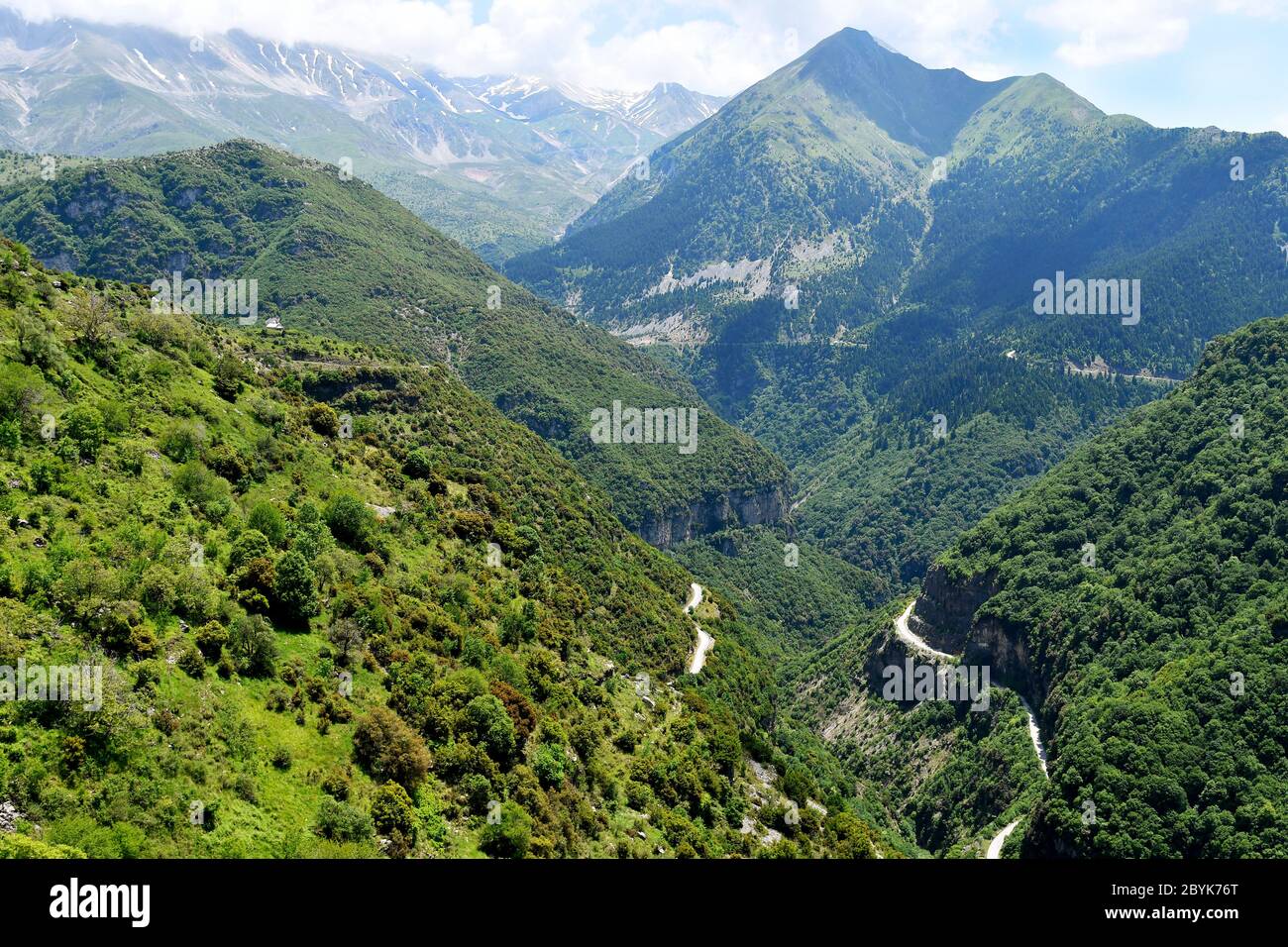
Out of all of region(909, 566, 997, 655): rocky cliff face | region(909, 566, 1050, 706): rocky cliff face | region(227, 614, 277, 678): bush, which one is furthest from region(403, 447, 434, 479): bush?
region(909, 566, 997, 655): rocky cliff face

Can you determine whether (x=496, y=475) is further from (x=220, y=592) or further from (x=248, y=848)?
(x=248, y=848)

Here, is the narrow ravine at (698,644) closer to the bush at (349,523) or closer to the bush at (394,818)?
the bush at (349,523)

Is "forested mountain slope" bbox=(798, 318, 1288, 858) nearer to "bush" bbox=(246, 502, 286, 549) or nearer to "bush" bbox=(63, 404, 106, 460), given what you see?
"bush" bbox=(246, 502, 286, 549)

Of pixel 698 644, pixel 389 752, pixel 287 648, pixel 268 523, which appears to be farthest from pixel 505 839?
pixel 698 644

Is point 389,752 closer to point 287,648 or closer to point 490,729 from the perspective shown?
point 490,729

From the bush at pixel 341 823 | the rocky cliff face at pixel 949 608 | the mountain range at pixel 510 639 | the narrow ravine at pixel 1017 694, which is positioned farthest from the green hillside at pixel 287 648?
the rocky cliff face at pixel 949 608
